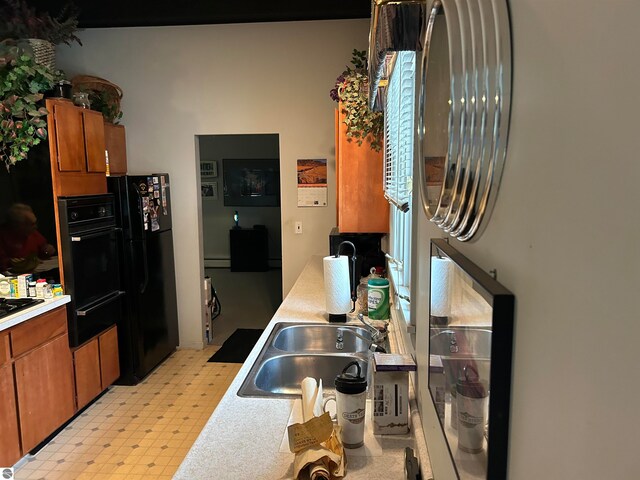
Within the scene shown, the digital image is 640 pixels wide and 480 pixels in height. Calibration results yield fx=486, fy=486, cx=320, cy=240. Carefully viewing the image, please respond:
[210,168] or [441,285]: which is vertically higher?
[210,168]

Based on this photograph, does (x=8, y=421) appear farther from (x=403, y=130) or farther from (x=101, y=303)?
(x=403, y=130)

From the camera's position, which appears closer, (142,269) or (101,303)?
(101,303)

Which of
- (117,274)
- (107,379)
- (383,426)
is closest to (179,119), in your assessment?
(117,274)

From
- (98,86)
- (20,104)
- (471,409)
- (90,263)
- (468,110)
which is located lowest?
(90,263)

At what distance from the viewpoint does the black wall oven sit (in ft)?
10.6

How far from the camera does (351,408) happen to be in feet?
4.37

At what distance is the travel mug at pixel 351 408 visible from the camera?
1332 millimetres

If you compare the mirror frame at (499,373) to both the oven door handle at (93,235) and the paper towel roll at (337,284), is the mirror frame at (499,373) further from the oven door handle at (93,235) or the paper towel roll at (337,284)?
the oven door handle at (93,235)

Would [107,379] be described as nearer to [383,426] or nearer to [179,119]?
[179,119]

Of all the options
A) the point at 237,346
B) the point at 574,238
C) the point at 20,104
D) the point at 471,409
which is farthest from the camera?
the point at 237,346

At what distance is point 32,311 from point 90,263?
0.63m

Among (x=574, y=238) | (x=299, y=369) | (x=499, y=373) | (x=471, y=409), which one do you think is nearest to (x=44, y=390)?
(x=299, y=369)

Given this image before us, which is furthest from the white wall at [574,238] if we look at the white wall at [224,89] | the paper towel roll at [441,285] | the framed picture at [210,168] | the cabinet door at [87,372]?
the framed picture at [210,168]

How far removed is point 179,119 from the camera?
4.40 meters
